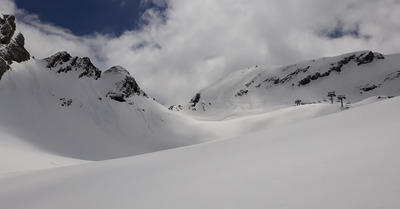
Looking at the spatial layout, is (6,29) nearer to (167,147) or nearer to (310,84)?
(167,147)

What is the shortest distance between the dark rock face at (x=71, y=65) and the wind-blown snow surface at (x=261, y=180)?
61013 mm

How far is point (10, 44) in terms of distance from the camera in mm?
56031

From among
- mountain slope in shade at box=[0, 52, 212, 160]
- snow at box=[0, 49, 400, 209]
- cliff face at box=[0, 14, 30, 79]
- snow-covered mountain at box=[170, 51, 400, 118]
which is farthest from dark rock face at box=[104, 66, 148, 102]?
snow-covered mountain at box=[170, 51, 400, 118]

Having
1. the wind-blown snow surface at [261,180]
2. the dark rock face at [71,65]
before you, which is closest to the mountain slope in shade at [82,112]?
the dark rock face at [71,65]

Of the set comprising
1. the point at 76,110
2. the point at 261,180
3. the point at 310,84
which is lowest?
the point at 261,180

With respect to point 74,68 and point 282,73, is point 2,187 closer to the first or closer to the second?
point 74,68

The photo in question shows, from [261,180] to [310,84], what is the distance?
168m

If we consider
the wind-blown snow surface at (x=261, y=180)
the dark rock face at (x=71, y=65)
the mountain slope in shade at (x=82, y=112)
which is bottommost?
the wind-blown snow surface at (x=261, y=180)

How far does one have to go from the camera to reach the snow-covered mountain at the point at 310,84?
447 feet

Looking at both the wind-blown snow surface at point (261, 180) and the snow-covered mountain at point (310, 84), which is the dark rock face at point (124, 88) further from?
the wind-blown snow surface at point (261, 180)

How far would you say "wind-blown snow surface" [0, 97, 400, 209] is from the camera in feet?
11.9

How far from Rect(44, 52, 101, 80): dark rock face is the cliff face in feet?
17.6

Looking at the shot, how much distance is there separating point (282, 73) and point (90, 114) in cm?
15032

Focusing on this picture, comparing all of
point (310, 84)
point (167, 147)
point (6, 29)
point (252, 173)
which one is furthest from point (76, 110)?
point (310, 84)
